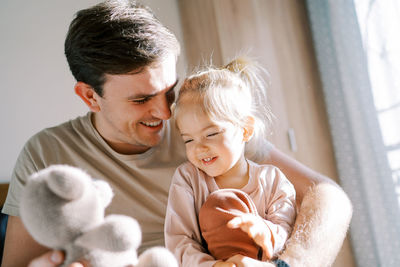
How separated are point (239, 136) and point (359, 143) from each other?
4.99 feet

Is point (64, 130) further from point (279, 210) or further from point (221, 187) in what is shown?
point (279, 210)

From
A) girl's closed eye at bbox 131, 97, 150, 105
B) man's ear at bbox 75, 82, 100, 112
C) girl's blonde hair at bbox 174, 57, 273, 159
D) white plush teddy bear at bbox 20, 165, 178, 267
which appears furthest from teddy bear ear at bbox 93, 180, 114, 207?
man's ear at bbox 75, 82, 100, 112

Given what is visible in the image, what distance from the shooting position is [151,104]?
1239mm

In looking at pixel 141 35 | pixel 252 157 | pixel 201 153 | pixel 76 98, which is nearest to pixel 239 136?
pixel 201 153

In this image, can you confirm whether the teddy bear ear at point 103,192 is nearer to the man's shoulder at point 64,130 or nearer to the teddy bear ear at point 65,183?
the teddy bear ear at point 65,183

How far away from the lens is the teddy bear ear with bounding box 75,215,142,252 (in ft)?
1.82

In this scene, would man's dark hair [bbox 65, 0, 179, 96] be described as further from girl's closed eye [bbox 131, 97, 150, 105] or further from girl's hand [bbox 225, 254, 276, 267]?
girl's hand [bbox 225, 254, 276, 267]

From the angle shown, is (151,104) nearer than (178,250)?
No

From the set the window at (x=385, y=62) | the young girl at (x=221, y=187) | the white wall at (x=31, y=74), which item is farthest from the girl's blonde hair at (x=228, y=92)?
the window at (x=385, y=62)

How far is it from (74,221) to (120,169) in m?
0.77

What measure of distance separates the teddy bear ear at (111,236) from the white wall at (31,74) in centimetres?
145

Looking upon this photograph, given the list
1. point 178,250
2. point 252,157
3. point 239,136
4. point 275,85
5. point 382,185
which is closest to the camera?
point 178,250

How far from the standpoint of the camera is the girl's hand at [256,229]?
0.78 meters

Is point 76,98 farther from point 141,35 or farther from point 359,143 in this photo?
point 359,143
